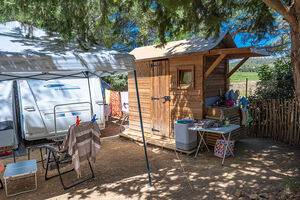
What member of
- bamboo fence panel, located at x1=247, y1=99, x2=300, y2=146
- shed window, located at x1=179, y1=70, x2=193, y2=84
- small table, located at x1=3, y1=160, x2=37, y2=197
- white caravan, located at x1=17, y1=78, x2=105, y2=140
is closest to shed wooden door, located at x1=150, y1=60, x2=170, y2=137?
shed window, located at x1=179, y1=70, x2=193, y2=84

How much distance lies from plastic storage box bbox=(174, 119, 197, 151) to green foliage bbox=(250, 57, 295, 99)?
318 cm

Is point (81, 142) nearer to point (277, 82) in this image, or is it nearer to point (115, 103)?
point (277, 82)

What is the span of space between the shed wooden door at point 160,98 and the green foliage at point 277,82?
10.7 feet

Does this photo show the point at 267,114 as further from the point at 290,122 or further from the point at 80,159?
the point at 80,159

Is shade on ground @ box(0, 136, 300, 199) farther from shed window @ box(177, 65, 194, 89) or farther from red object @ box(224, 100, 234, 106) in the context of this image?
shed window @ box(177, 65, 194, 89)

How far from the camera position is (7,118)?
6199 mm

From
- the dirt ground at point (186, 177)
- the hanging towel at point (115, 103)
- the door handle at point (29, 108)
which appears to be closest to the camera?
the dirt ground at point (186, 177)

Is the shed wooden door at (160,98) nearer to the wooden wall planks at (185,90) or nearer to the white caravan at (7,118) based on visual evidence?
the wooden wall planks at (185,90)

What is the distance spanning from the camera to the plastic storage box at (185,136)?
5.27 metres

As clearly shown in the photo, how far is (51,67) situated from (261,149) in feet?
17.0

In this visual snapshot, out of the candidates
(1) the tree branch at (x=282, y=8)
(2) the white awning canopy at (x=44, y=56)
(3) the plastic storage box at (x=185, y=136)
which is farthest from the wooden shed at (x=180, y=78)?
(2) the white awning canopy at (x=44, y=56)

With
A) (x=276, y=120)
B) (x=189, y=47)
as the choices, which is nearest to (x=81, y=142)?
(x=189, y=47)

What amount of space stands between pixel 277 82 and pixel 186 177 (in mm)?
4729

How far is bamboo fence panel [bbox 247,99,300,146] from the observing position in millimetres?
5594
